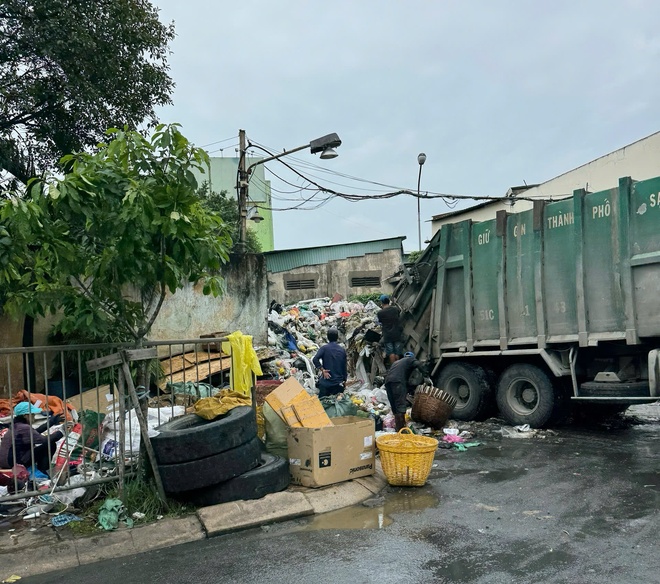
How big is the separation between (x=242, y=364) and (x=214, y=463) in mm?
1257

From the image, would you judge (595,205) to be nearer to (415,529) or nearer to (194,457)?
(415,529)

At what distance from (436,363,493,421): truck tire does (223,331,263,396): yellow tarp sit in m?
3.97

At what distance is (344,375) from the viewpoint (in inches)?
321

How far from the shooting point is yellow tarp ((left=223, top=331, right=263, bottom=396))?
219 inches

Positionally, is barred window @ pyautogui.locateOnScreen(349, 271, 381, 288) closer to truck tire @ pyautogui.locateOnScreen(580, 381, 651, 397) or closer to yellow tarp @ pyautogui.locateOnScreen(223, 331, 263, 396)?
truck tire @ pyautogui.locateOnScreen(580, 381, 651, 397)

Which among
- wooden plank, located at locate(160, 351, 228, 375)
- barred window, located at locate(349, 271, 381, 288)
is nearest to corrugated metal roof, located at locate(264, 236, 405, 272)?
barred window, located at locate(349, 271, 381, 288)

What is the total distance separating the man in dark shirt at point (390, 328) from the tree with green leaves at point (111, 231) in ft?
16.7

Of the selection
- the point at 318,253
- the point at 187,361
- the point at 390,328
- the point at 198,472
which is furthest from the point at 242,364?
the point at 318,253

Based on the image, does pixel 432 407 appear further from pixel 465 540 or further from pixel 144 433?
pixel 144 433

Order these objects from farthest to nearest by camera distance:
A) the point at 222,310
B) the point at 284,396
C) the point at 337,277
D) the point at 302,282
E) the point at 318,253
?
the point at 318,253, the point at 302,282, the point at 337,277, the point at 222,310, the point at 284,396

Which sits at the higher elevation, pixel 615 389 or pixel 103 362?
pixel 103 362

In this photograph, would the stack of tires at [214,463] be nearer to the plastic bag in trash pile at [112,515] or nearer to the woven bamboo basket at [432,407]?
the plastic bag in trash pile at [112,515]

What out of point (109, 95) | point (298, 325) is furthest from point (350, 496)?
point (298, 325)

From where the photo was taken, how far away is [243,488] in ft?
15.4
